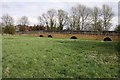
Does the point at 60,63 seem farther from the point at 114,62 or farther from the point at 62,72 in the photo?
the point at 114,62

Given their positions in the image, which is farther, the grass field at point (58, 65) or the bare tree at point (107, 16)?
the bare tree at point (107, 16)

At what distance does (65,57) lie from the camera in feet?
38.9

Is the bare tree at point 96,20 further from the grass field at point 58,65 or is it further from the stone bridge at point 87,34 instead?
the grass field at point 58,65

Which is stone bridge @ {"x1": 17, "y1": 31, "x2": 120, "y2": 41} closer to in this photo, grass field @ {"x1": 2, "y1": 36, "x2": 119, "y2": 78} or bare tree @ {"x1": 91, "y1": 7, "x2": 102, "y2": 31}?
bare tree @ {"x1": 91, "y1": 7, "x2": 102, "y2": 31}

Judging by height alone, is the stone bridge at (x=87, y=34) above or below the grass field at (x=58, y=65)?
above

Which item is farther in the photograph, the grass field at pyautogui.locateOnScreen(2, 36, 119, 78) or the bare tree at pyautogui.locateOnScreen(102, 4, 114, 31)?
the bare tree at pyautogui.locateOnScreen(102, 4, 114, 31)

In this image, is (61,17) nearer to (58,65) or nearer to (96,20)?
(96,20)

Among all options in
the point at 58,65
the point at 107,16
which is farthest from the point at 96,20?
the point at 58,65

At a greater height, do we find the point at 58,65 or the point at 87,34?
the point at 87,34

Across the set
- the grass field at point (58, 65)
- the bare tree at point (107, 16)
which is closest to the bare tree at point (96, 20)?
the bare tree at point (107, 16)

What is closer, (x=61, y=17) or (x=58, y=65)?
(x=58, y=65)

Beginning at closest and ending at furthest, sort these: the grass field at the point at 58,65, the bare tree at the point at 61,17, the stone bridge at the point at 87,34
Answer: the grass field at the point at 58,65
the stone bridge at the point at 87,34
the bare tree at the point at 61,17

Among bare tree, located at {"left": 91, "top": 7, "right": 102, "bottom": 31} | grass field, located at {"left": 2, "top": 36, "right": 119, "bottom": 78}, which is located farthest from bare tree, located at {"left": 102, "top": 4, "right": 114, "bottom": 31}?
grass field, located at {"left": 2, "top": 36, "right": 119, "bottom": 78}

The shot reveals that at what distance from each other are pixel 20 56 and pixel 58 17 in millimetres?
55853
